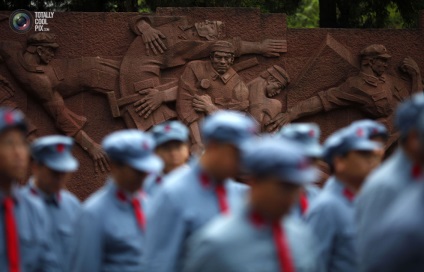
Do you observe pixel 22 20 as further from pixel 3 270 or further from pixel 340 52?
pixel 3 270

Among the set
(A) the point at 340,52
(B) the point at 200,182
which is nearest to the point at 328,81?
(A) the point at 340,52

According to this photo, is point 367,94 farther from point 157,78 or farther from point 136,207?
point 136,207

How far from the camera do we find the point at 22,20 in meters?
11.8

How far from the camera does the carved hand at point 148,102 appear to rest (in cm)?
1185

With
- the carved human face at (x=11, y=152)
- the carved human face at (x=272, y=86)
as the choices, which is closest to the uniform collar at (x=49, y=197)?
the carved human face at (x=11, y=152)

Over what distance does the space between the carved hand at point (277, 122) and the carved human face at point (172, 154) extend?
573cm

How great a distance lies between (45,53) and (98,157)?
52.1 inches

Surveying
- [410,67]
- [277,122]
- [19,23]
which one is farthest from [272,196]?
[410,67]

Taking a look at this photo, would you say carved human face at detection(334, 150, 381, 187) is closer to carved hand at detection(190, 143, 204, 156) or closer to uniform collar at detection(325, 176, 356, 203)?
uniform collar at detection(325, 176, 356, 203)

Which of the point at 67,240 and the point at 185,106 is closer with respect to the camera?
the point at 67,240

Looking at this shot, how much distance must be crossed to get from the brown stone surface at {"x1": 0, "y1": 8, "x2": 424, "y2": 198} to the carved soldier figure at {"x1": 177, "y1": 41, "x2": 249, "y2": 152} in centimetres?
13

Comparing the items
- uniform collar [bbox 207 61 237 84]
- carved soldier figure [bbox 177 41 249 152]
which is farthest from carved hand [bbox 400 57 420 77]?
uniform collar [bbox 207 61 237 84]

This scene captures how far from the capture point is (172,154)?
642 centimetres

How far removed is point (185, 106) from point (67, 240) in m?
6.23
